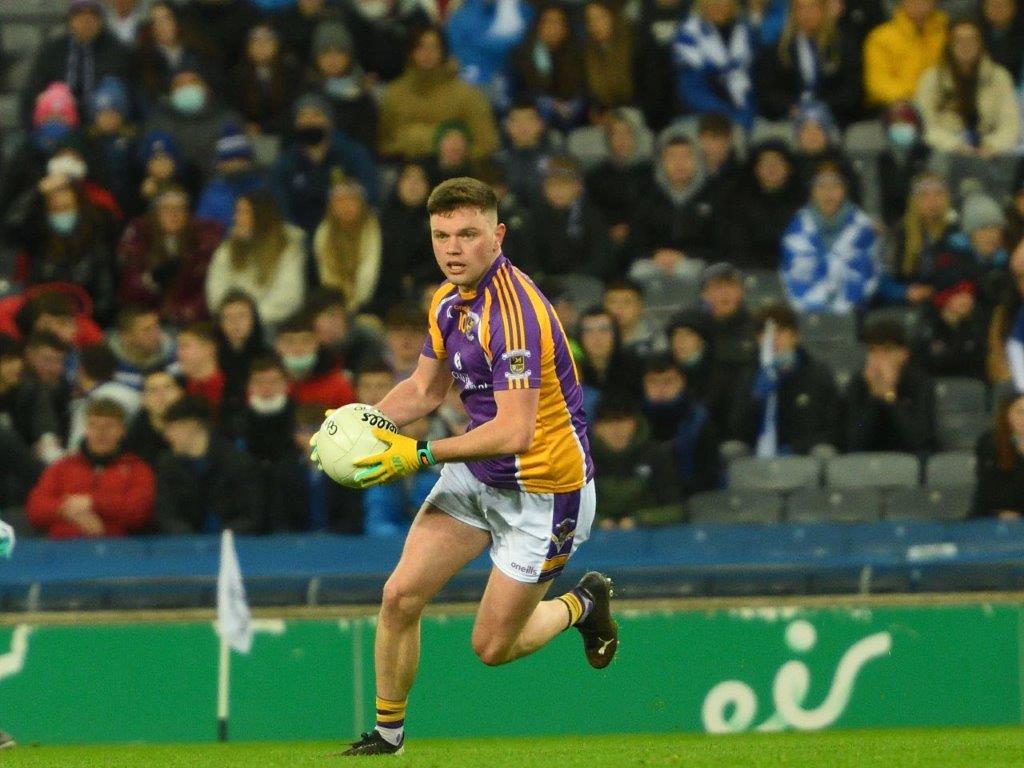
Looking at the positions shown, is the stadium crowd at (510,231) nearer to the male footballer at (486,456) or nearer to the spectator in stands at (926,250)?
the spectator in stands at (926,250)

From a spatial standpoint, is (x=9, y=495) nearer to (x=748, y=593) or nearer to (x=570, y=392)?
(x=748, y=593)

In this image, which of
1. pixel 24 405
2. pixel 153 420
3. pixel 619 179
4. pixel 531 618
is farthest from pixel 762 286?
pixel 531 618

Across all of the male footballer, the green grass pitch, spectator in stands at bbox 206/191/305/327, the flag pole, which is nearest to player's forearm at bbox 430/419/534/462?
the male footballer

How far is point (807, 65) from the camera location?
Result: 50.4 feet

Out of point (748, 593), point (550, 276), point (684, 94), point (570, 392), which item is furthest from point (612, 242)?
point (570, 392)

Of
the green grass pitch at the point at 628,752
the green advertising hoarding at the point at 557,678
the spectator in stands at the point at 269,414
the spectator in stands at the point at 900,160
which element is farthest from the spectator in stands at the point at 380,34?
the green grass pitch at the point at 628,752

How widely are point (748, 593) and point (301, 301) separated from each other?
418 cm

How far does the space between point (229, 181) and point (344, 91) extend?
1.21 metres

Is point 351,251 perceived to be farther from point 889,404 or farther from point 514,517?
point 514,517

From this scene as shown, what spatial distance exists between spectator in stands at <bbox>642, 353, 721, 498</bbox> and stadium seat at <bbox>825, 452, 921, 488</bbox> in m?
0.70

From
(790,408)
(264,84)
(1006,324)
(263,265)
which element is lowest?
(790,408)

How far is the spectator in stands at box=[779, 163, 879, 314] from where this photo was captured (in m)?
13.9

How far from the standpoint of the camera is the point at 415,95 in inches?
605

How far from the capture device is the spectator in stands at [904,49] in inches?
603
